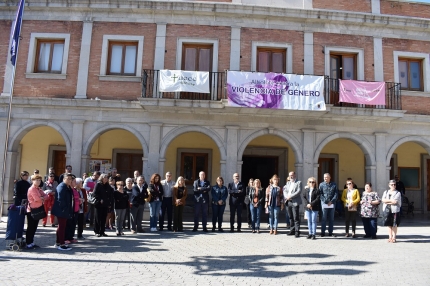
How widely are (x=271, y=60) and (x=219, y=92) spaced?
100 inches

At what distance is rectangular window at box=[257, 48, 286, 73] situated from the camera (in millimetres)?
13469

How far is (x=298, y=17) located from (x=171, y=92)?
5572 millimetres

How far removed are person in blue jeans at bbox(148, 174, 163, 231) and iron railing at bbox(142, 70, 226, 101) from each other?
354 centimetres

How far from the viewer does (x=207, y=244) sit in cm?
849

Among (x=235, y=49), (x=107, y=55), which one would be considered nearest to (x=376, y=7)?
(x=235, y=49)

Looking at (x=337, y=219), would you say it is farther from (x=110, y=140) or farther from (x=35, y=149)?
(x=35, y=149)

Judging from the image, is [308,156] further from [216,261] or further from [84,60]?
[84,60]

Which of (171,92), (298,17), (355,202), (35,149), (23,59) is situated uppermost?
(298,17)

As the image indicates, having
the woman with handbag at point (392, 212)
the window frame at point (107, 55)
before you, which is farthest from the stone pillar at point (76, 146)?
the woman with handbag at point (392, 212)

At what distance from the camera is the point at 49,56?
1342cm

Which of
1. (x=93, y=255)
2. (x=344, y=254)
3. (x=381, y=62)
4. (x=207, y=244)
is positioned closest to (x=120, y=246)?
(x=93, y=255)

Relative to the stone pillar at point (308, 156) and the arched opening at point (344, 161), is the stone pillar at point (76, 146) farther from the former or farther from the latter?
the arched opening at point (344, 161)

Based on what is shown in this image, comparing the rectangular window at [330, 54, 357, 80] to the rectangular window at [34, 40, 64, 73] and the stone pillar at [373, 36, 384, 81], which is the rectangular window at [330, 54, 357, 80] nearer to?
the stone pillar at [373, 36, 384, 81]

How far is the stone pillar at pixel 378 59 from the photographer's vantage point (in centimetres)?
1345
